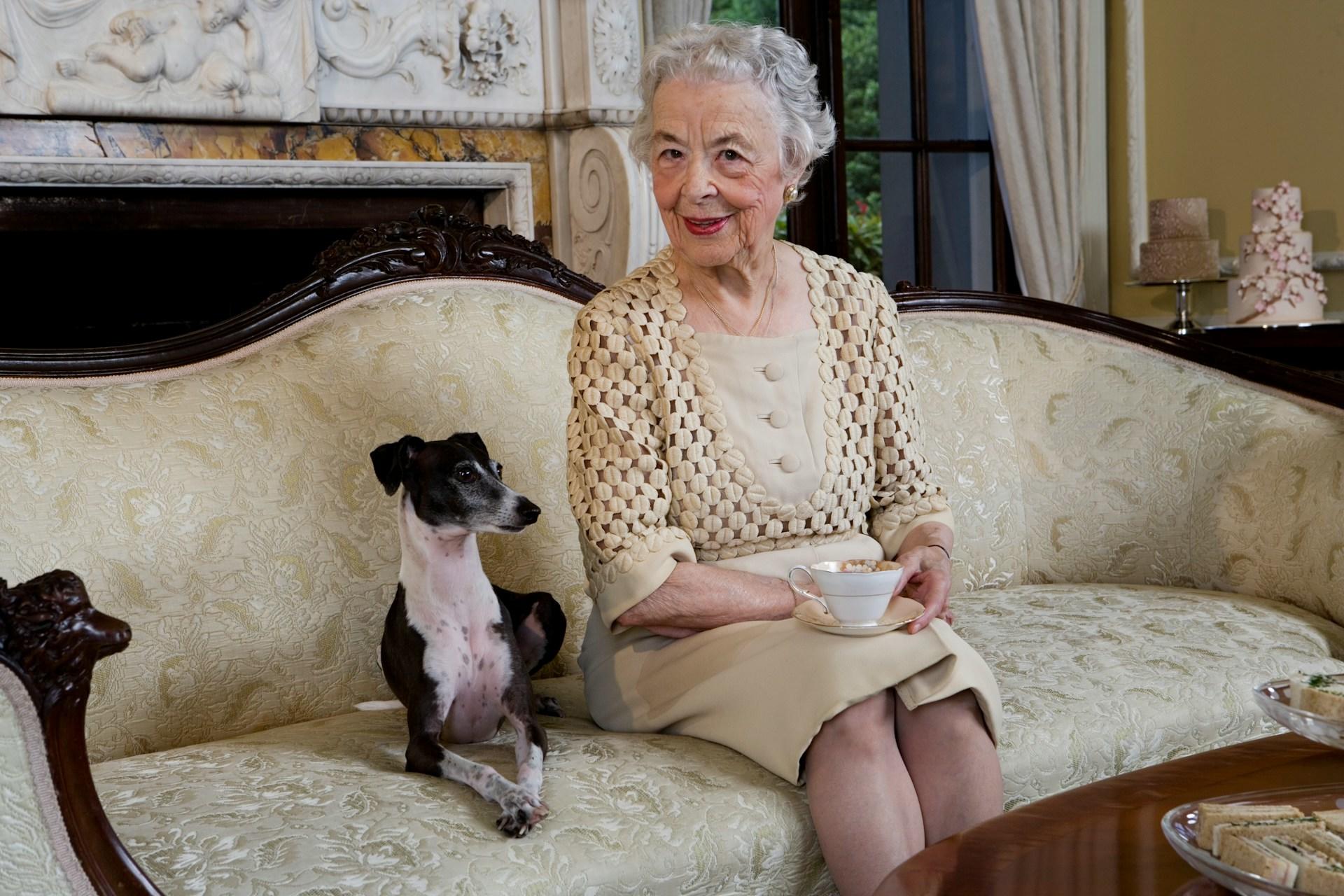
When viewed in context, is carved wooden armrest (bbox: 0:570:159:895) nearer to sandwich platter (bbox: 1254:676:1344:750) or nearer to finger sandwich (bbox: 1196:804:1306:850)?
finger sandwich (bbox: 1196:804:1306:850)

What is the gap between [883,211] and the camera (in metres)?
4.84

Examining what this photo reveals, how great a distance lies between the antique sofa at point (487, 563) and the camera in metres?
1.41

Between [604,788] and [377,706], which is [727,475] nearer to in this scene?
[604,788]

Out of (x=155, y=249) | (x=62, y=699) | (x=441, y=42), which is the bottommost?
(x=62, y=699)

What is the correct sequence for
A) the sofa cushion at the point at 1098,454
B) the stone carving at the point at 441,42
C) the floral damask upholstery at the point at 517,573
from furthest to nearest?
the stone carving at the point at 441,42
the sofa cushion at the point at 1098,454
the floral damask upholstery at the point at 517,573

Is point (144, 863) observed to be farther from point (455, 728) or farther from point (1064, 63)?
point (1064, 63)

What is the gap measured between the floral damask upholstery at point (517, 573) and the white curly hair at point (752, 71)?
0.53 m

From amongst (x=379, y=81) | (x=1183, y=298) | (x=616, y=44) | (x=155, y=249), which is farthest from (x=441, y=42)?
(x=1183, y=298)

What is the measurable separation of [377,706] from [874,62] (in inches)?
135

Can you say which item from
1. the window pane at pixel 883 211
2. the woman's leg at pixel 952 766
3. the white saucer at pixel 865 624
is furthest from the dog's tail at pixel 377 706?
the window pane at pixel 883 211

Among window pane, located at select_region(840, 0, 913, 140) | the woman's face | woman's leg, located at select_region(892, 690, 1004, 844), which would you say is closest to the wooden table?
woman's leg, located at select_region(892, 690, 1004, 844)

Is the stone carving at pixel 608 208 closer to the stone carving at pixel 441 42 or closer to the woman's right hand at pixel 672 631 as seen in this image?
the stone carving at pixel 441 42

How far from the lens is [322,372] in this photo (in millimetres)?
2062

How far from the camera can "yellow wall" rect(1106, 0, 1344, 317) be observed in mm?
4277
